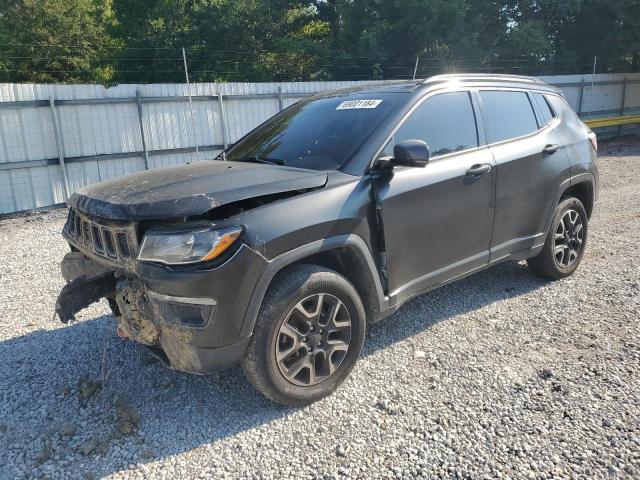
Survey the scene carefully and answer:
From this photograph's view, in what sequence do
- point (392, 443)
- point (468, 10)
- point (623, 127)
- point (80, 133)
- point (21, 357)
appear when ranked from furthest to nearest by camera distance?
point (468, 10) → point (623, 127) → point (80, 133) → point (21, 357) → point (392, 443)

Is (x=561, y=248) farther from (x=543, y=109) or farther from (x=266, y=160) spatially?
(x=266, y=160)

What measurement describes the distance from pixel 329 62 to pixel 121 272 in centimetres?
2261

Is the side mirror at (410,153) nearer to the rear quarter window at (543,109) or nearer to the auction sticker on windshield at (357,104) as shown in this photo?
the auction sticker on windshield at (357,104)

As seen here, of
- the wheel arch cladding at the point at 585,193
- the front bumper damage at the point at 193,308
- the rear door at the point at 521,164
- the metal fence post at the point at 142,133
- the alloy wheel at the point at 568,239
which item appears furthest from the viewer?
the metal fence post at the point at 142,133

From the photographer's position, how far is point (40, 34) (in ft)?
81.9

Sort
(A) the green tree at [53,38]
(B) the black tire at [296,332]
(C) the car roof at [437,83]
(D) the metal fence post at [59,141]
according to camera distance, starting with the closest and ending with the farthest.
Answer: (B) the black tire at [296,332]
(C) the car roof at [437,83]
(D) the metal fence post at [59,141]
(A) the green tree at [53,38]

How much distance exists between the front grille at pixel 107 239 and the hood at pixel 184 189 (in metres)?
0.06

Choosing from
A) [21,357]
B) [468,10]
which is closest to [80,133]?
[21,357]

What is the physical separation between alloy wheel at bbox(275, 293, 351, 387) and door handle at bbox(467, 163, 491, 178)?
147 centimetres

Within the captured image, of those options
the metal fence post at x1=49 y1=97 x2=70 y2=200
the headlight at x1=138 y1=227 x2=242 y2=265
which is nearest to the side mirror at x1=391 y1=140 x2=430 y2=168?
the headlight at x1=138 y1=227 x2=242 y2=265

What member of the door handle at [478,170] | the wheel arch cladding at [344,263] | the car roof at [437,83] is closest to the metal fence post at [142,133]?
the car roof at [437,83]

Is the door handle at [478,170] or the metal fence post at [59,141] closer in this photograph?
the door handle at [478,170]

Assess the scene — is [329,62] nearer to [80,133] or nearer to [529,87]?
[80,133]

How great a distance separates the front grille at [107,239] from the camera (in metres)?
2.78
